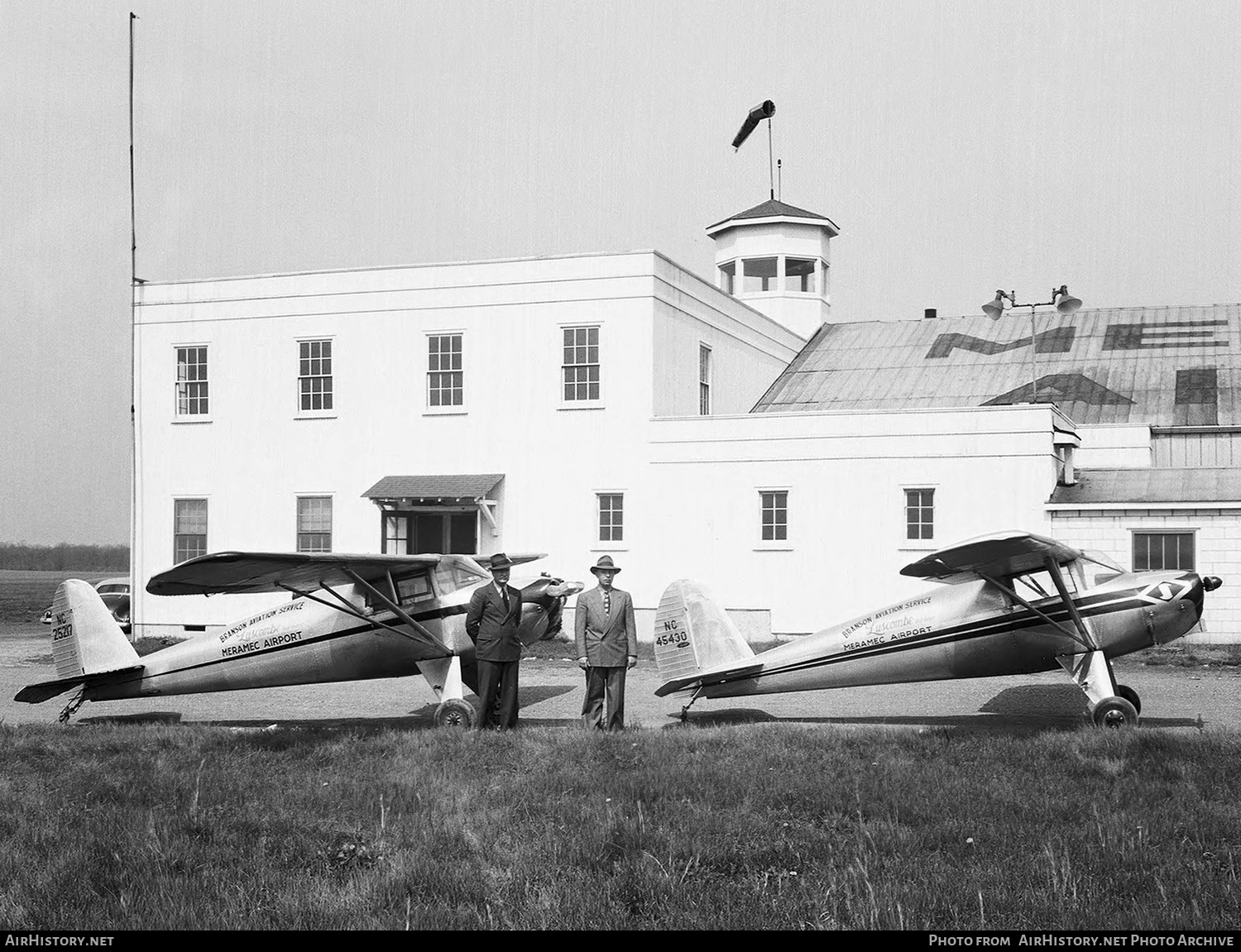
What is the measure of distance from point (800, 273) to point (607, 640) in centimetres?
2970

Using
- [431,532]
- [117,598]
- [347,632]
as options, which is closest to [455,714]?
[347,632]

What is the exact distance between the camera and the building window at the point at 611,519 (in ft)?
90.4

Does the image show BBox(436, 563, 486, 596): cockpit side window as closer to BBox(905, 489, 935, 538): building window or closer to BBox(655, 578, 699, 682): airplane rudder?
BBox(655, 578, 699, 682): airplane rudder

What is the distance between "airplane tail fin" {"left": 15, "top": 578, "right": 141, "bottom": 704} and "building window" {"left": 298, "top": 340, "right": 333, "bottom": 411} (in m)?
13.8

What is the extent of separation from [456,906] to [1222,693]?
13.7 meters

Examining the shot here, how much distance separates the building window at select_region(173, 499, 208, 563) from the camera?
29.9 metres

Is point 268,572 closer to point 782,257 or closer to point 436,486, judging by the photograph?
point 436,486

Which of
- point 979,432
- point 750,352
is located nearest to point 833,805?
point 979,432

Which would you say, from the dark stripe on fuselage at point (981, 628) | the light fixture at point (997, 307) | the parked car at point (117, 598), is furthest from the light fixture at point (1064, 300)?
the parked car at point (117, 598)

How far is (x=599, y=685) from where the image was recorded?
14.0m

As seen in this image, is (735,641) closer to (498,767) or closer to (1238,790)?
(498,767)

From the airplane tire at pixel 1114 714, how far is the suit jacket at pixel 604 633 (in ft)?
16.4

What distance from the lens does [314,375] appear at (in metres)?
29.4

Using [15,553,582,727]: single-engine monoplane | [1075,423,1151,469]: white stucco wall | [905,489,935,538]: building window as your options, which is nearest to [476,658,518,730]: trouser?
[15,553,582,727]: single-engine monoplane
